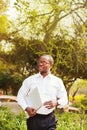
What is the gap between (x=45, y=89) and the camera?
4785 mm

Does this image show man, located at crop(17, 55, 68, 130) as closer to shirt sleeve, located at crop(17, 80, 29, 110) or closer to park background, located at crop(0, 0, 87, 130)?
shirt sleeve, located at crop(17, 80, 29, 110)

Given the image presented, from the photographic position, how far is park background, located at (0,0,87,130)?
40.7ft

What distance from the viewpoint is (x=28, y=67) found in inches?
653

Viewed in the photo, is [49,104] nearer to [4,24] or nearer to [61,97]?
[61,97]

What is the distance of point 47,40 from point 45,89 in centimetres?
951

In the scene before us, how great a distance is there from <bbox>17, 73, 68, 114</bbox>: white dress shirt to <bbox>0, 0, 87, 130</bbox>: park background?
4.89 metres

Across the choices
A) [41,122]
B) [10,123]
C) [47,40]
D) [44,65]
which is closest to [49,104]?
[41,122]

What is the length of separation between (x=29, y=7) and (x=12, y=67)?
5.21 metres

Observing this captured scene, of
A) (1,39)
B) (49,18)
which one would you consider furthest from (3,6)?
(49,18)

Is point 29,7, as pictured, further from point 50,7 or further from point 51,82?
point 51,82

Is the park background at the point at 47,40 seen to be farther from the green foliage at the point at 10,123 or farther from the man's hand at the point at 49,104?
the man's hand at the point at 49,104

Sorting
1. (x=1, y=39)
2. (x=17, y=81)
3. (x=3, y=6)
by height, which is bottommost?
(x=17, y=81)

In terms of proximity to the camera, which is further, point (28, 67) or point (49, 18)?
point (28, 67)

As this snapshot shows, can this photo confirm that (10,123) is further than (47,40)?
No
